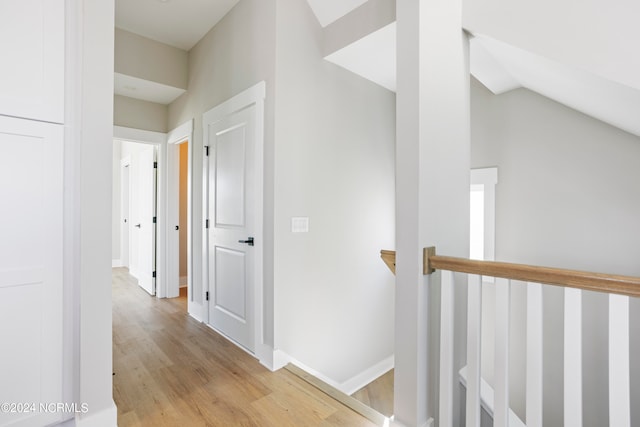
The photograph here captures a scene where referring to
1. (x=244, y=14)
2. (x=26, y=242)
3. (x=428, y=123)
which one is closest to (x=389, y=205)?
(x=428, y=123)

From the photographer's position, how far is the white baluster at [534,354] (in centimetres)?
124

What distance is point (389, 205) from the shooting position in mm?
3576

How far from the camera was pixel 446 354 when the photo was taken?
1.54 metres

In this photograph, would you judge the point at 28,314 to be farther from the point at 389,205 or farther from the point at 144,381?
the point at 389,205

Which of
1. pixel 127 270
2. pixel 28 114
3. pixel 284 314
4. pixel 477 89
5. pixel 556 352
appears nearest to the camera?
pixel 28 114

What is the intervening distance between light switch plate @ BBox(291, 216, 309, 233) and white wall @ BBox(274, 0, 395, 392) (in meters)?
0.03

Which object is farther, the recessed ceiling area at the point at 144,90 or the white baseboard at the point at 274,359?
the recessed ceiling area at the point at 144,90

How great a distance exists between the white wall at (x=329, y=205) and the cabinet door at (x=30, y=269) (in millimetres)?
1298

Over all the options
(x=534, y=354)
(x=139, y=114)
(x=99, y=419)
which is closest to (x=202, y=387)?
(x=99, y=419)

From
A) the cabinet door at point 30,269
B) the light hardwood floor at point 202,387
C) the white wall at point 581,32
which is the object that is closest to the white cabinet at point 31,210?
the cabinet door at point 30,269

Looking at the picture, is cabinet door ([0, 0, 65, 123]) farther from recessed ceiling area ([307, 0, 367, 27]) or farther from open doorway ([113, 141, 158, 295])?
open doorway ([113, 141, 158, 295])

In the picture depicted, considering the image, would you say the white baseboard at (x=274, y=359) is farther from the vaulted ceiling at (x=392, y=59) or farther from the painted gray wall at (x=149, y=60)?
the painted gray wall at (x=149, y=60)

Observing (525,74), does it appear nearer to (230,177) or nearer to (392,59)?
(392,59)

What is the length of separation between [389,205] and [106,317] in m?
2.79
